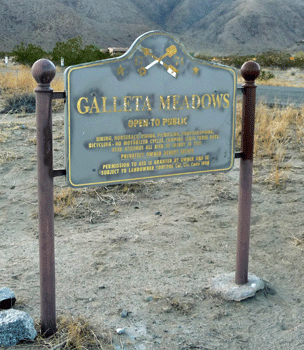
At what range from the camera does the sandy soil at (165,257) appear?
123 inches

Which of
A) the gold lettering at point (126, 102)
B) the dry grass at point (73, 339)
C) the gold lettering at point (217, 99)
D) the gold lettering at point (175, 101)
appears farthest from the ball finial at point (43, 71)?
the dry grass at point (73, 339)

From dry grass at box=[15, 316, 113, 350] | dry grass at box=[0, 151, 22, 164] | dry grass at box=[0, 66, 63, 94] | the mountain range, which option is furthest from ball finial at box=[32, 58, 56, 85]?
the mountain range

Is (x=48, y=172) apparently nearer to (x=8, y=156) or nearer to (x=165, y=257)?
(x=165, y=257)

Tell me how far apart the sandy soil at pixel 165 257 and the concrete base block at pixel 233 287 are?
0.05 metres

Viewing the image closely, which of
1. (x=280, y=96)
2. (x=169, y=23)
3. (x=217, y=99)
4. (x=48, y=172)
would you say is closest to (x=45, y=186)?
(x=48, y=172)

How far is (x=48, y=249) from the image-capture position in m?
2.79

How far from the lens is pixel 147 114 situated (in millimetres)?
2895

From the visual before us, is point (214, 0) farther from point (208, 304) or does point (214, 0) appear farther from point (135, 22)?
point (208, 304)

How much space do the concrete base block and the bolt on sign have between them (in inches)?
35.8

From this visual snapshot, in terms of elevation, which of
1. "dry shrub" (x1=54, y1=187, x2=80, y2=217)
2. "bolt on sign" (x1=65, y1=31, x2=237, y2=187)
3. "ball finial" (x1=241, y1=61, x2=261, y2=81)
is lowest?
"dry shrub" (x1=54, y1=187, x2=80, y2=217)

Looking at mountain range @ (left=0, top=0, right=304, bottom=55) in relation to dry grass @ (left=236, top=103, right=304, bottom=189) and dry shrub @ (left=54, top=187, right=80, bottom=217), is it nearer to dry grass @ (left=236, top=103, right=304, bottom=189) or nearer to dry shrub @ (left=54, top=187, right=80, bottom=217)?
dry grass @ (left=236, top=103, right=304, bottom=189)

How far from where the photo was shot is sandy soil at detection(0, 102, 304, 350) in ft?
10.2

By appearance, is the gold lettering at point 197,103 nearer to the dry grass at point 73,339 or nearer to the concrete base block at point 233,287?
the concrete base block at point 233,287

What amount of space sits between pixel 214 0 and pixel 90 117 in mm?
95120
